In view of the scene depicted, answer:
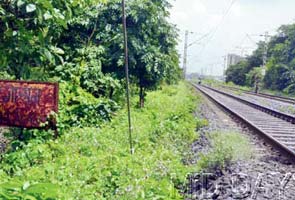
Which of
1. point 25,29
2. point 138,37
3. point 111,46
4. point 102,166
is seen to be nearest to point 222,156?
point 102,166

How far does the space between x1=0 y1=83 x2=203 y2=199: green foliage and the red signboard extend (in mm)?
491

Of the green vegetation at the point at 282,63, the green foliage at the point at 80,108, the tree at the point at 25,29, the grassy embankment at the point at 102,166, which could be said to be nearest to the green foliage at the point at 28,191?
the grassy embankment at the point at 102,166

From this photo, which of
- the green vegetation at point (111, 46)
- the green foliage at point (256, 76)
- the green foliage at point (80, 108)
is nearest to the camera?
the green foliage at point (80, 108)

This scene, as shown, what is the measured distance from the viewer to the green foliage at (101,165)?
Answer: 4.25 m

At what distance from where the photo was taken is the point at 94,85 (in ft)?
33.8

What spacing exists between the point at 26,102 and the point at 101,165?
157 cm

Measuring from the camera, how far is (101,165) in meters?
5.45

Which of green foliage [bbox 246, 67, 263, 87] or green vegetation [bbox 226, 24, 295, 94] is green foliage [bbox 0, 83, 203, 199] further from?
green foliage [bbox 246, 67, 263, 87]

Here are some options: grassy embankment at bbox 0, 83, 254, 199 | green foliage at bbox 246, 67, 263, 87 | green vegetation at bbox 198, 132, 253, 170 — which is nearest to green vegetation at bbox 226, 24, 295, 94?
green foliage at bbox 246, 67, 263, 87

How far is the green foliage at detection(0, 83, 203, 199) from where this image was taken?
425 centimetres

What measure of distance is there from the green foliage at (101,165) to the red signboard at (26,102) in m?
0.49

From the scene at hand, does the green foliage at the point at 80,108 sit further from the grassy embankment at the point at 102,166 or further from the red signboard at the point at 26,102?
the red signboard at the point at 26,102

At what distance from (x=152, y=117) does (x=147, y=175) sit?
22.2 feet

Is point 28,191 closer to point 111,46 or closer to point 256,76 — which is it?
point 111,46
